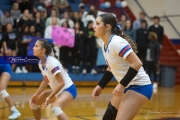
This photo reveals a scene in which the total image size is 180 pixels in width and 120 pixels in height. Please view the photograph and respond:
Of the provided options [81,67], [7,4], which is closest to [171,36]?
[81,67]

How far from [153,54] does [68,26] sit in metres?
3.53

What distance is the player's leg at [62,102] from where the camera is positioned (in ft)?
18.6

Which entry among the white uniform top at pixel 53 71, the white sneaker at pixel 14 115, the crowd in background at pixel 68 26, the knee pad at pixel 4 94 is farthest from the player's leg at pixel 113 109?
the crowd in background at pixel 68 26

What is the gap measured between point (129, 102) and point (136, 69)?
0.44m

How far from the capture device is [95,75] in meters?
14.0

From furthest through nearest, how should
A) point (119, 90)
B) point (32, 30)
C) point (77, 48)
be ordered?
point (77, 48), point (32, 30), point (119, 90)

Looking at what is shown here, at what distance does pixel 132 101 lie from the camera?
445 centimetres

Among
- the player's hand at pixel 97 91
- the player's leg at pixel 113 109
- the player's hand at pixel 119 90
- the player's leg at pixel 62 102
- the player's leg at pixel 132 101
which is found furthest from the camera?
the player's leg at pixel 62 102

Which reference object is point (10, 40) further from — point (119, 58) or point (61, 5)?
point (119, 58)

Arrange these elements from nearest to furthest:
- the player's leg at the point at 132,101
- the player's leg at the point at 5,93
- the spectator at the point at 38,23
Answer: the player's leg at the point at 132,101 < the player's leg at the point at 5,93 < the spectator at the point at 38,23

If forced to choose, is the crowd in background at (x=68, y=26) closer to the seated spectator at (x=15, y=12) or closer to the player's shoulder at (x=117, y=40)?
the seated spectator at (x=15, y=12)

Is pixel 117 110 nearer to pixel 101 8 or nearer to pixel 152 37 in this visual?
pixel 152 37

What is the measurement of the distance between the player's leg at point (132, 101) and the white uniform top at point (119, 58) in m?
0.09
